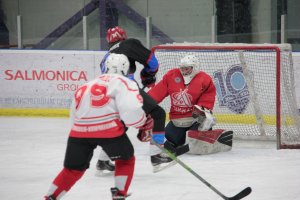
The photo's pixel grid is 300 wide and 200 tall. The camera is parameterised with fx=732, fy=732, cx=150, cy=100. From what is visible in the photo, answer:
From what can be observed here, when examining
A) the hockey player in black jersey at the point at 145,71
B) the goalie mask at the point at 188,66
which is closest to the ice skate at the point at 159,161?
the hockey player in black jersey at the point at 145,71

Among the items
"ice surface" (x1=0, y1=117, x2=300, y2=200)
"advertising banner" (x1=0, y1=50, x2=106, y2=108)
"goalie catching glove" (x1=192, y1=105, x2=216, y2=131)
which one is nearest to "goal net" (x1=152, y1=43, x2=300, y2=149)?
"ice surface" (x1=0, y1=117, x2=300, y2=200)

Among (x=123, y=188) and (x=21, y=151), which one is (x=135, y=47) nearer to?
(x=123, y=188)

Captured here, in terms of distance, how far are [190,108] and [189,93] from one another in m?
0.12

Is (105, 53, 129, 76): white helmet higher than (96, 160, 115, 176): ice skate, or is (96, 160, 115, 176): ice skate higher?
(105, 53, 129, 76): white helmet

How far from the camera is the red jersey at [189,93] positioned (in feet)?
18.8

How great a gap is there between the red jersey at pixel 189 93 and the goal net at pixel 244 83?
0.67m

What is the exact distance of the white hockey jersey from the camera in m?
3.52

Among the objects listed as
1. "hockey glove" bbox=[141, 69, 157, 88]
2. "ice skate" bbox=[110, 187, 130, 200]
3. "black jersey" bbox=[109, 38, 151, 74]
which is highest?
"black jersey" bbox=[109, 38, 151, 74]

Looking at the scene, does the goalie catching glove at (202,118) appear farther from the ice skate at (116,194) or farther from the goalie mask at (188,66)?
the ice skate at (116,194)

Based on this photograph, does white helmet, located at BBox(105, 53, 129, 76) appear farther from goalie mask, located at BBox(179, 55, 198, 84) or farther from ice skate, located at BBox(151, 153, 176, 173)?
goalie mask, located at BBox(179, 55, 198, 84)

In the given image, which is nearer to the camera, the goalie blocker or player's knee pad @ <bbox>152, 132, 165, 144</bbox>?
player's knee pad @ <bbox>152, 132, 165, 144</bbox>

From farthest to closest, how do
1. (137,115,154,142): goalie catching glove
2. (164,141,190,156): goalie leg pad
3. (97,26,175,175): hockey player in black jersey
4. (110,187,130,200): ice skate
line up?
(164,141,190,156): goalie leg pad < (97,26,175,175): hockey player in black jersey < (137,115,154,142): goalie catching glove < (110,187,130,200): ice skate

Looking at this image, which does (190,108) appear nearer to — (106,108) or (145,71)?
(145,71)

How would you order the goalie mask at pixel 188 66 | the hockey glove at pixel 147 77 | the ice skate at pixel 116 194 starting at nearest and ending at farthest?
the ice skate at pixel 116 194
the hockey glove at pixel 147 77
the goalie mask at pixel 188 66
